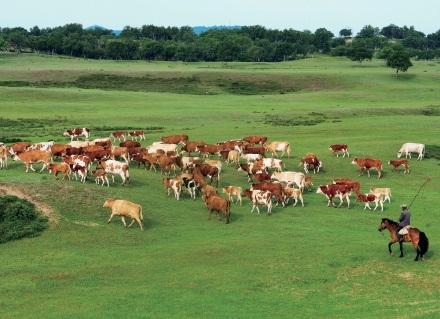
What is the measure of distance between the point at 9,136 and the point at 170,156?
1843 cm

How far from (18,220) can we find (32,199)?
176 cm

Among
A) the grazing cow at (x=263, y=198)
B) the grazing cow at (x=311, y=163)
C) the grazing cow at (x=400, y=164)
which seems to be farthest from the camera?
the grazing cow at (x=400, y=164)

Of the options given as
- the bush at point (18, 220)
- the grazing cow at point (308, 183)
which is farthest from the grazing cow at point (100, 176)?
the grazing cow at point (308, 183)

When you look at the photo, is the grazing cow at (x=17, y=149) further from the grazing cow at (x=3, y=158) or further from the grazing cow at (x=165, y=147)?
the grazing cow at (x=165, y=147)

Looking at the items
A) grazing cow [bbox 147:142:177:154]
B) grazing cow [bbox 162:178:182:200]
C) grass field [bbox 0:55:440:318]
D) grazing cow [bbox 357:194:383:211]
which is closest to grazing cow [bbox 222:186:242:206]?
grass field [bbox 0:55:440:318]

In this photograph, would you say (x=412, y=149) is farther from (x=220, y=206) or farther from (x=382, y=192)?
(x=220, y=206)

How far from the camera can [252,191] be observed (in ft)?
90.0

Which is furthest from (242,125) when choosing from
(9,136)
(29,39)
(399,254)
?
(29,39)

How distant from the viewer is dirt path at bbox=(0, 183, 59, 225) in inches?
931

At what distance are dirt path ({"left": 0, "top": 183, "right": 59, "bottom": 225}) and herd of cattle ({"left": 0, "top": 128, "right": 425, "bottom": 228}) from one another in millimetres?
2201

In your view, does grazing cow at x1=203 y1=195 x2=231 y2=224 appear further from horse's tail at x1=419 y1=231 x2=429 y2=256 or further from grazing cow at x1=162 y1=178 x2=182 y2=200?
horse's tail at x1=419 y1=231 x2=429 y2=256

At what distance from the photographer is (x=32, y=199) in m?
24.5

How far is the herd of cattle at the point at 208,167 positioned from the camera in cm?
2789

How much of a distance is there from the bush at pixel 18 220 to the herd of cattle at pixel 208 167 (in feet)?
9.24
